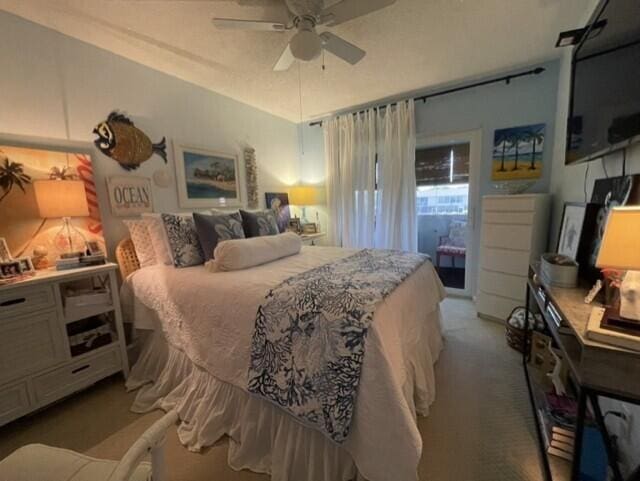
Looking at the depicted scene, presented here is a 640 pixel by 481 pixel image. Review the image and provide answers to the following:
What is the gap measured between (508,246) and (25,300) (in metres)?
3.65

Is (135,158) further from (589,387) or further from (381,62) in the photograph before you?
(589,387)

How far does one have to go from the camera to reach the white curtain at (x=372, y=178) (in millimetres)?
3459

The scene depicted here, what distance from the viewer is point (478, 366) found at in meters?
2.08

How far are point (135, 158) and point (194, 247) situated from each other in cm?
102

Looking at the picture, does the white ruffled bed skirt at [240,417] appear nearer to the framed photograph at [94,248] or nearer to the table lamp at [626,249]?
the framed photograph at [94,248]

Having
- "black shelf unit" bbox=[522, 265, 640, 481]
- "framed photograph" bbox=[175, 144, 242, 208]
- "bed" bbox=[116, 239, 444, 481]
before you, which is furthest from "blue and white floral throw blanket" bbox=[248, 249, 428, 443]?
"framed photograph" bbox=[175, 144, 242, 208]

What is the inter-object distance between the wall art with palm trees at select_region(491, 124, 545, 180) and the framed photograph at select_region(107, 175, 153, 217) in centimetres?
357

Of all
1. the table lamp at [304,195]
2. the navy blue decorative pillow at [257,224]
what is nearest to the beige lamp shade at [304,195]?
the table lamp at [304,195]

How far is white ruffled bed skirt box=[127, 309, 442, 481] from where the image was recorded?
1216 mm

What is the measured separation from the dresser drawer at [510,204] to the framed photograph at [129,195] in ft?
10.6

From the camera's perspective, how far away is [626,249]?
2.61 feet

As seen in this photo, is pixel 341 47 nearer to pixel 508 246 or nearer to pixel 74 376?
pixel 508 246

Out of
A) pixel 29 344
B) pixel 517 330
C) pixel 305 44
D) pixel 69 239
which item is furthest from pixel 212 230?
pixel 517 330

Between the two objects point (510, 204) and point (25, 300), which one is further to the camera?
point (510, 204)
